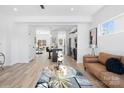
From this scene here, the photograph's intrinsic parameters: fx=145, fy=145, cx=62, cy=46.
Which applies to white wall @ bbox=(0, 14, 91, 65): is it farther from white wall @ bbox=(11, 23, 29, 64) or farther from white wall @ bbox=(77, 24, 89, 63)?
white wall @ bbox=(77, 24, 89, 63)

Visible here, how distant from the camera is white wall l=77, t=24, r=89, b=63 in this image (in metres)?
8.85

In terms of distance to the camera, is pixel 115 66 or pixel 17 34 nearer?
pixel 115 66

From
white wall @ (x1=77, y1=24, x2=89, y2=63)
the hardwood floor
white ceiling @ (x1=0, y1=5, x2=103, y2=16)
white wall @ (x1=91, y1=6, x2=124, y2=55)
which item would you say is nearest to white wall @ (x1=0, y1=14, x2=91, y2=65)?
white ceiling @ (x1=0, y1=5, x2=103, y2=16)

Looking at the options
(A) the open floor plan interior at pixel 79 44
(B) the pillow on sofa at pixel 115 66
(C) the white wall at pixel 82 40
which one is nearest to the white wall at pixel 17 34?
(A) the open floor plan interior at pixel 79 44

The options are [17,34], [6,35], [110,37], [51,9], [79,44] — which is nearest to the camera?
[110,37]

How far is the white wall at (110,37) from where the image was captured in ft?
15.4

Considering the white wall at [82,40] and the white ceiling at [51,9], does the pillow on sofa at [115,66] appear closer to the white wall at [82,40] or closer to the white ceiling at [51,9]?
the white ceiling at [51,9]

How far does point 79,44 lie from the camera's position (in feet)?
29.3

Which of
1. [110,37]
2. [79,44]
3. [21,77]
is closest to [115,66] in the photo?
[110,37]

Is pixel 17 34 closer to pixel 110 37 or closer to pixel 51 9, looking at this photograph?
pixel 51 9

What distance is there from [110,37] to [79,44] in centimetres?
347

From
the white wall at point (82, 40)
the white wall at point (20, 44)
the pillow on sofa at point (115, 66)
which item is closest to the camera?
the pillow on sofa at point (115, 66)
